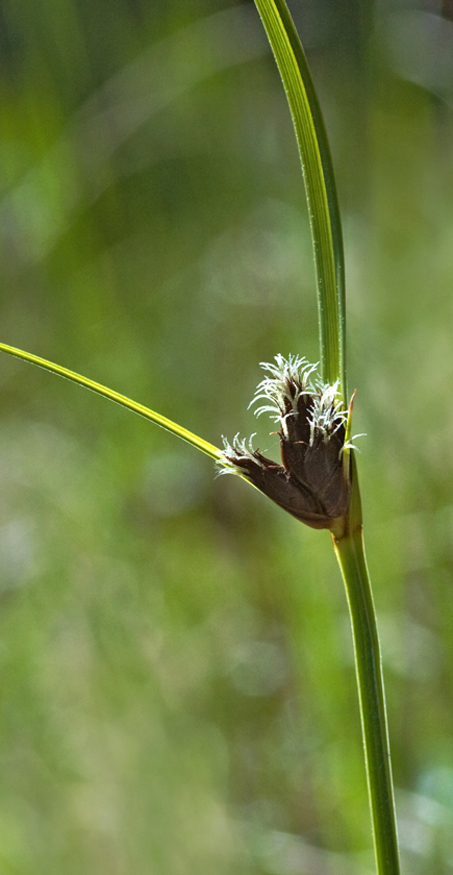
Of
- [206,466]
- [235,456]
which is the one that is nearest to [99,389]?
[235,456]

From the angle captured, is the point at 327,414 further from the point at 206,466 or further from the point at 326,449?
the point at 206,466

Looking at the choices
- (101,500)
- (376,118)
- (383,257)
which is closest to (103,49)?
(376,118)

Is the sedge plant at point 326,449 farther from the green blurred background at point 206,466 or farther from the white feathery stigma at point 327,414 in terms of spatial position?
the green blurred background at point 206,466

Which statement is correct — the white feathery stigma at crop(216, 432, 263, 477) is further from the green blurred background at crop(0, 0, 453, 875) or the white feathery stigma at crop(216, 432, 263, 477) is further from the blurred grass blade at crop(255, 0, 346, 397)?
the green blurred background at crop(0, 0, 453, 875)

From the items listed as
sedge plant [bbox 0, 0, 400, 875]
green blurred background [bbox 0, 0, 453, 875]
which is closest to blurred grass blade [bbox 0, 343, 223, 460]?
sedge plant [bbox 0, 0, 400, 875]

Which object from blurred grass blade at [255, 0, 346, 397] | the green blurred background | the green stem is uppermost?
the green blurred background

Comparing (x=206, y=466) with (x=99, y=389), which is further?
(x=206, y=466)

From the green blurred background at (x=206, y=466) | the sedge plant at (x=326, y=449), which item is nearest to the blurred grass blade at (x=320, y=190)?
the sedge plant at (x=326, y=449)

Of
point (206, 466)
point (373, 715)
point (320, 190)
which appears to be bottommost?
point (373, 715)
